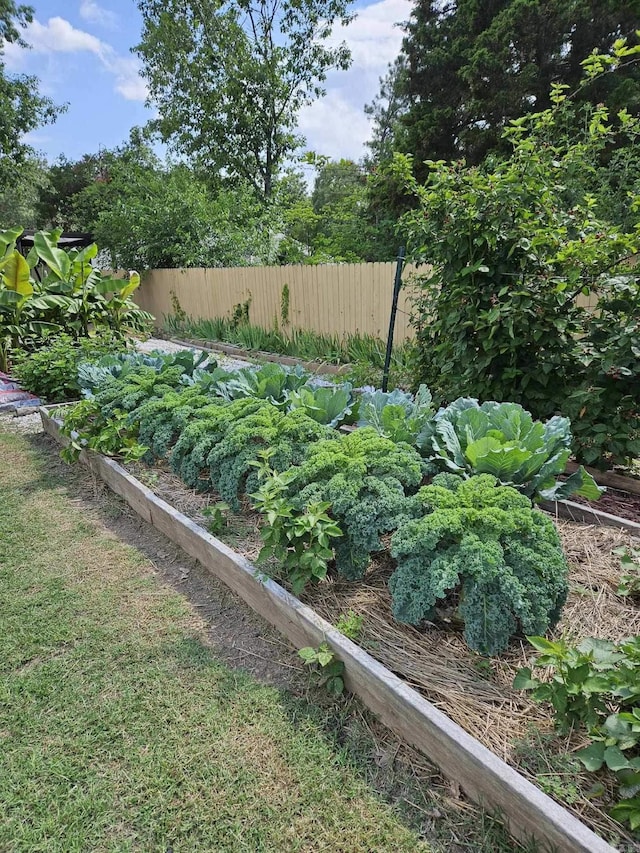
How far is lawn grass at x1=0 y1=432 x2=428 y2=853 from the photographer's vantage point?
4.96 feet

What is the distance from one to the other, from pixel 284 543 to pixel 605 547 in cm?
164

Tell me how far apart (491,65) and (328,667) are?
19.2m

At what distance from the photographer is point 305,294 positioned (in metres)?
10.4

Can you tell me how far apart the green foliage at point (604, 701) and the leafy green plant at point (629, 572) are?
2.27ft

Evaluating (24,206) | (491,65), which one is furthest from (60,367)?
(24,206)

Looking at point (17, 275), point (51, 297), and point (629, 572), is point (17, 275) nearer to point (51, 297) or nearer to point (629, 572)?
point (51, 297)

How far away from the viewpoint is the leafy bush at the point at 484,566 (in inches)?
69.7

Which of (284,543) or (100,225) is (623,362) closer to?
(284,543)

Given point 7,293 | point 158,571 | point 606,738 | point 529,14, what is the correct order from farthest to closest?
point 529,14 < point 7,293 < point 158,571 < point 606,738

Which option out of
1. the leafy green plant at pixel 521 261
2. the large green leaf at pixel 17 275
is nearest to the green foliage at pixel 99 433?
the leafy green plant at pixel 521 261

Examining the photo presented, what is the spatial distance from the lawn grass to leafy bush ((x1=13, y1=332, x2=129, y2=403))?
148 inches

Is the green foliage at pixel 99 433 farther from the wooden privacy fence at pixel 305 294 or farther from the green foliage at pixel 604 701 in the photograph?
the wooden privacy fence at pixel 305 294

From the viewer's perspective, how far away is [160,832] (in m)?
1.52

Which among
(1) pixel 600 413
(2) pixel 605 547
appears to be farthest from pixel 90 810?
(1) pixel 600 413
